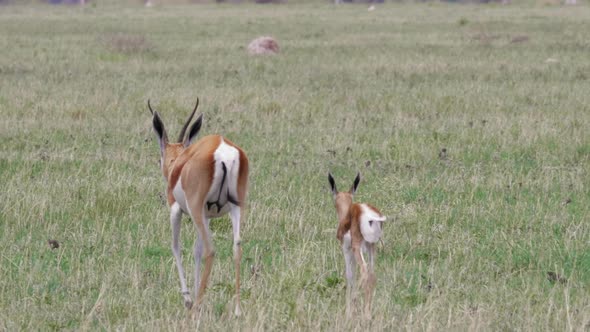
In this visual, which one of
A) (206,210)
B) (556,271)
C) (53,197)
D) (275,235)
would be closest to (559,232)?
(556,271)

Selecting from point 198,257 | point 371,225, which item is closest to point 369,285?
point 371,225

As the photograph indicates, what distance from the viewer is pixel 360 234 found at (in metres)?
4.87

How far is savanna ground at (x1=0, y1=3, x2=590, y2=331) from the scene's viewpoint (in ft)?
19.1

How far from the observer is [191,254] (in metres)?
7.21

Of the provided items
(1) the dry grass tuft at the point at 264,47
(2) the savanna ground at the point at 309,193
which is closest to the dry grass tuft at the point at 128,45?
(1) the dry grass tuft at the point at 264,47

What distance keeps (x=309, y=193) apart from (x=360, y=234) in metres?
4.60

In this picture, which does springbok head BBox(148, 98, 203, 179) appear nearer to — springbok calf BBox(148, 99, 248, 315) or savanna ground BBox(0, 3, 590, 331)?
springbok calf BBox(148, 99, 248, 315)

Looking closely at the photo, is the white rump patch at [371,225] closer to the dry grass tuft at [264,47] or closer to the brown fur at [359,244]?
the brown fur at [359,244]

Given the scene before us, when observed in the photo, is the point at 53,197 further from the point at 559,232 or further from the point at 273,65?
the point at 273,65

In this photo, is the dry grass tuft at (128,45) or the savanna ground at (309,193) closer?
the savanna ground at (309,193)

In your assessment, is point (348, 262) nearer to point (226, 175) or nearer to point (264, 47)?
point (226, 175)

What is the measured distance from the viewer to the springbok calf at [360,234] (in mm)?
4691

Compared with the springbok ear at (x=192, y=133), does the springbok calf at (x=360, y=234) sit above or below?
below

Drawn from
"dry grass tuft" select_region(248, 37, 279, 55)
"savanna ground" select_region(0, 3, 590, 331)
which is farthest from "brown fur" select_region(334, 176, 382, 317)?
"dry grass tuft" select_region(248, 37, 279, 55)
